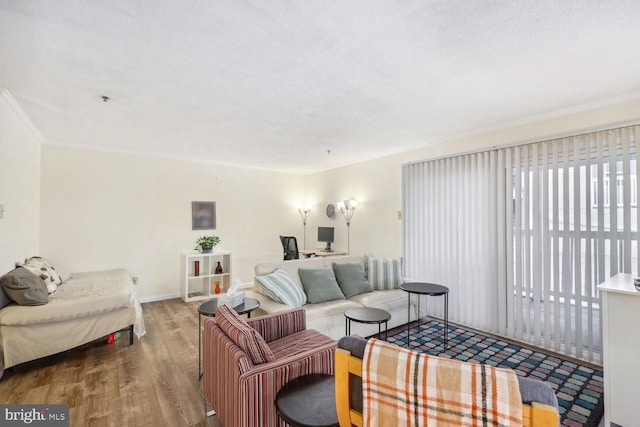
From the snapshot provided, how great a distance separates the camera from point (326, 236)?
19.9 ft

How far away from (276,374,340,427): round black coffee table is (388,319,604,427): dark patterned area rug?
1776 mm

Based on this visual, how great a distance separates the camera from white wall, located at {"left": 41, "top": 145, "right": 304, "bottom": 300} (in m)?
4.26

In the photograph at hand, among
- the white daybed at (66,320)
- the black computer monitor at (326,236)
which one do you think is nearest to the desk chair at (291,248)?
the black computer monitor at (326,236)

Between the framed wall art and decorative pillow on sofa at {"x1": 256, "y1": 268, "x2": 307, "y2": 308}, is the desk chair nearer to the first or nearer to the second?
the framed wall art

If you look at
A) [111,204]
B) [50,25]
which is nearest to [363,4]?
[50,25]

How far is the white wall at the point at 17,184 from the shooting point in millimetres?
2719

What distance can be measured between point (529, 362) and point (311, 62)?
3324 millimetres

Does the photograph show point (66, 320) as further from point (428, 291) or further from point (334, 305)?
point (428, 291)

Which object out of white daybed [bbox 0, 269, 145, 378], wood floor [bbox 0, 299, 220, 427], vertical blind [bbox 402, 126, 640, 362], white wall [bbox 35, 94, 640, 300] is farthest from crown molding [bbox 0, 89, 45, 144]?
vertical blind [bbox 402, 126, 640, 362]

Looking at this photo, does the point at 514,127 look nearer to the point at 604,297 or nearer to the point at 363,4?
the point at 604,297

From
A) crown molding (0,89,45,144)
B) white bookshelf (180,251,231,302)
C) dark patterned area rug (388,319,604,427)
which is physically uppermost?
crown molding (0,89,45,144)

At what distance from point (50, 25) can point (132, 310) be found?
260 cm

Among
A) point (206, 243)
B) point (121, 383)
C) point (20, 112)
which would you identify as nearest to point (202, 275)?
point (206, 243)

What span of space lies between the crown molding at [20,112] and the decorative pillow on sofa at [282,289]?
278cm
